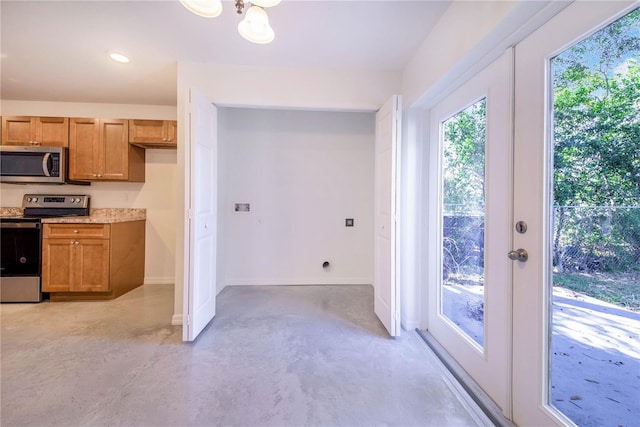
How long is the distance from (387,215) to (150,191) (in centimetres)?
331

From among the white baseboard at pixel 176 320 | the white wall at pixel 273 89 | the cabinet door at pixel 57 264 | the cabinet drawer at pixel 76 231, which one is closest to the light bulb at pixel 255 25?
the white wall at pixel 273 89

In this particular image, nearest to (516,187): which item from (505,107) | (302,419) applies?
(505,107)

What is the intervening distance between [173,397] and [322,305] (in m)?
1.70

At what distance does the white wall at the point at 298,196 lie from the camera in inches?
145

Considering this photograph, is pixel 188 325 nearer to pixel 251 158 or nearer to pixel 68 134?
pixel 251 158

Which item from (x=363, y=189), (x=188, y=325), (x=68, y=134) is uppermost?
(x=68, y=134)

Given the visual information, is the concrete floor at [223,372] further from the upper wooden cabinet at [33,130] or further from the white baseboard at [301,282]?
the upper wooden cabinet at [33,130]

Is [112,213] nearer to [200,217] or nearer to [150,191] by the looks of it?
[150,191]

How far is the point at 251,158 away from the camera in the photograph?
3.70 m

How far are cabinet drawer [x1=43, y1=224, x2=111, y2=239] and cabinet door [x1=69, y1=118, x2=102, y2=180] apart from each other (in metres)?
0.67

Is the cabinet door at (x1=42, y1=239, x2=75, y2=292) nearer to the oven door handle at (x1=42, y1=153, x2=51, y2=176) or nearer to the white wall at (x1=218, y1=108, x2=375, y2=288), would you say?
the oven door handle at (x1=42, y1=153, x2=51, y2=176)

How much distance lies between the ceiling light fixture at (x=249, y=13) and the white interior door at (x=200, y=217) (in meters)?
0.96

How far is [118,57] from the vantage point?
235 centimetres

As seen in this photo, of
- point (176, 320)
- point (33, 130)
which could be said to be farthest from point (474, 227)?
point (33, 130)
